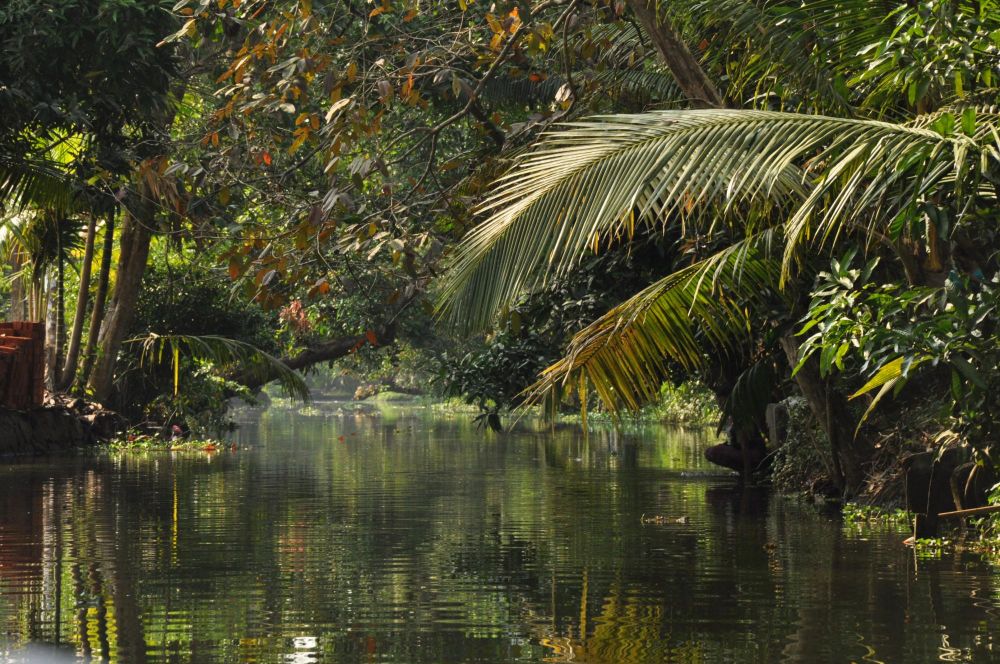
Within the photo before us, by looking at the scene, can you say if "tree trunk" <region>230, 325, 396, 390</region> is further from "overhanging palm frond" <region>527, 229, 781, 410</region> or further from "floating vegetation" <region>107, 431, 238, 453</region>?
"overhanging palm frond" <region>527, 229, 781, 410</region>

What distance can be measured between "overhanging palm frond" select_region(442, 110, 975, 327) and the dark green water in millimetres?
1754

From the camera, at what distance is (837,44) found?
841 centimetres

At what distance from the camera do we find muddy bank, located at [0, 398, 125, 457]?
75.0 ft

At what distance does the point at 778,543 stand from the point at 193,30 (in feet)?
20.3

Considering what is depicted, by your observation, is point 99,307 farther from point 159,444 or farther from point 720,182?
point 720,182

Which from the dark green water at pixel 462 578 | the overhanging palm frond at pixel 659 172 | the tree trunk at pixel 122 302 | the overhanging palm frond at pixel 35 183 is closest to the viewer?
the dark green water at pixel 462 578

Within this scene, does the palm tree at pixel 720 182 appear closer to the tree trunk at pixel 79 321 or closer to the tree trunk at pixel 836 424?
the tree trunk at pixel 836 424

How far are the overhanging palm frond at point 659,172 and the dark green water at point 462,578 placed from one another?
175 cm

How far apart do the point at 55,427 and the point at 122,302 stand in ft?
8.61


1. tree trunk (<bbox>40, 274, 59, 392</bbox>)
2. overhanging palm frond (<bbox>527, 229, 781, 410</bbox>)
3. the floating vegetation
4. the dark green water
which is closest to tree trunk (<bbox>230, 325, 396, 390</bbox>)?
the floating vegetation

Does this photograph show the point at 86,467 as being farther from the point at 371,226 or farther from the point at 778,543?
the point at 778,543

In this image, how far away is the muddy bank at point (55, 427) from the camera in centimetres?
2286

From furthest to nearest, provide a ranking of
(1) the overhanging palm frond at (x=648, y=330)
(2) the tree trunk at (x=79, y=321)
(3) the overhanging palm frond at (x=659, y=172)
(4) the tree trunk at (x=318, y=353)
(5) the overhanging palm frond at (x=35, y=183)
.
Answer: (4) the tree trunk at (x=318, y=353), (2) the tree trunk at (x=79, y=321), (5) the overhanging palm frond at (x=35, y=183), (1) the overhanging palm frond at (x=648, y=330), (3) the overhanging palm frond at (x=659, y=172)

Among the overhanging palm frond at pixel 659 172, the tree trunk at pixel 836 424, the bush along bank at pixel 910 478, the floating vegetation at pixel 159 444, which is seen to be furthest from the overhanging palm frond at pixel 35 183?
the overhanging palm frond at pixel 659 172
